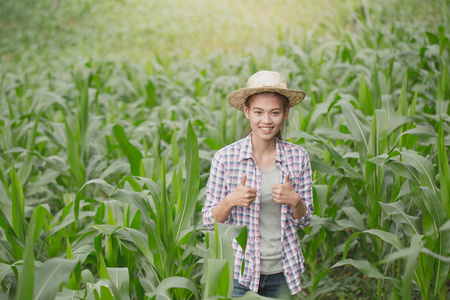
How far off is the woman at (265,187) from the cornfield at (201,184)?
11 cm

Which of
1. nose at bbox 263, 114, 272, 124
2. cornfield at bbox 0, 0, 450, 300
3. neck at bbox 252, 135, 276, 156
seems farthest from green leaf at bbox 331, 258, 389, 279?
nose at bbox 263, 114, 272, 124

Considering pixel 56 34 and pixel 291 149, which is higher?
pixel 56 34

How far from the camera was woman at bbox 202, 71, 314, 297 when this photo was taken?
151 centimetres

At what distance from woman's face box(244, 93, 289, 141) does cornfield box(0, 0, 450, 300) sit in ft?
0.80

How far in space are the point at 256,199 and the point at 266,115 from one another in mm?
293

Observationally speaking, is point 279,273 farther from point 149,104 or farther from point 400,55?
point 149,104

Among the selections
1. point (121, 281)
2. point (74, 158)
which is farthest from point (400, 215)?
point (74, 158)

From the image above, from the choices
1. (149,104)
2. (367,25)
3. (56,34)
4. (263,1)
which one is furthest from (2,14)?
(367,25)

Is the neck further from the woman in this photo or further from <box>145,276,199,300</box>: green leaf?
<box>145,276,199,300</box>: green leaf

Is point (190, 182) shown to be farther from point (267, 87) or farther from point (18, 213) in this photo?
point (18, 213)

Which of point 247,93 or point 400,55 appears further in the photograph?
point 400,55

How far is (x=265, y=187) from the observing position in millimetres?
1534

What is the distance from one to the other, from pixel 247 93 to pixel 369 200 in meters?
0.94

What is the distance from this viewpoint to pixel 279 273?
1.56m
